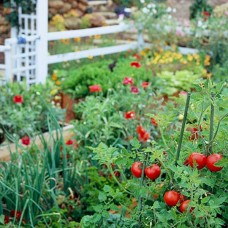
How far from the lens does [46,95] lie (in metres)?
5.88

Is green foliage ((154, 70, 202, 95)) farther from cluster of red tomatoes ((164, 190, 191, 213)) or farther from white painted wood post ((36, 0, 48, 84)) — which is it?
cluster of red tomatoes ((164, 190, 191, 213))

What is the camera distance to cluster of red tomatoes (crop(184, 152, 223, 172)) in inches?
83.4

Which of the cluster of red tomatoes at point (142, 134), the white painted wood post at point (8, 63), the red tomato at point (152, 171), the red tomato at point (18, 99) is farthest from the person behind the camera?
the white painted wood post at point (8, 63)

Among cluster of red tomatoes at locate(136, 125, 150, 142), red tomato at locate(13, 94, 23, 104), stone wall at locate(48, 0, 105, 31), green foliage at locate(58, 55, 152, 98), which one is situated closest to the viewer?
cluster of red tomatoes at locate(136, 125, 150, 142)

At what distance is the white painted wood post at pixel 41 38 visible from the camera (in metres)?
6.67

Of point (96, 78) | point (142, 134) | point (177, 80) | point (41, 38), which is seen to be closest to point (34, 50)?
point (41, 38)

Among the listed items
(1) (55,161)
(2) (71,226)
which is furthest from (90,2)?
(2) (71,226)

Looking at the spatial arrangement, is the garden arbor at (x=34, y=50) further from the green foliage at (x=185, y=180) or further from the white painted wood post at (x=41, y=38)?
the green foliage at (x=185, y=180)

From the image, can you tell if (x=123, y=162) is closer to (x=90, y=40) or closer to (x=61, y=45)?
(x=61, y=45)

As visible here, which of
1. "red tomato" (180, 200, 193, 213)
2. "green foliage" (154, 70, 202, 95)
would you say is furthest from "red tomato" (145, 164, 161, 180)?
"green foliage" (154, 70, 202, 95)

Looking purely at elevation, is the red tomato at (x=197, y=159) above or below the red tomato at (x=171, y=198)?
above

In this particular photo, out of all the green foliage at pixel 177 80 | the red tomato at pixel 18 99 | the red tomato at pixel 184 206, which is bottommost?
the green foliage at pixel 177 80

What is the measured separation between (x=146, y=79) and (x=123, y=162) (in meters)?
4.55

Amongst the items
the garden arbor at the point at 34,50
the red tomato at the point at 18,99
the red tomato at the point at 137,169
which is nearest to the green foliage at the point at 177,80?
the garden arbor at the point at 34,50
